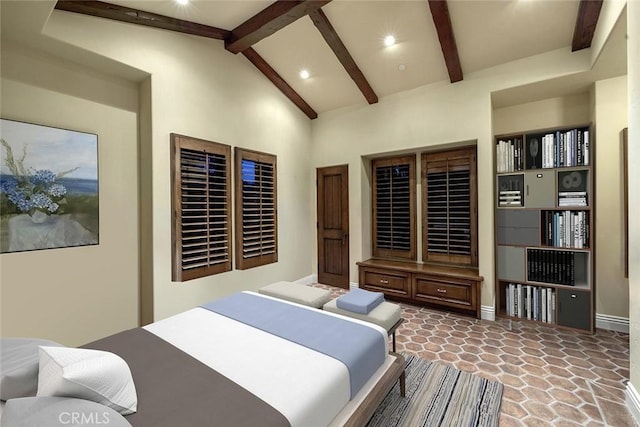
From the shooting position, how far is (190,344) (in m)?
1.68

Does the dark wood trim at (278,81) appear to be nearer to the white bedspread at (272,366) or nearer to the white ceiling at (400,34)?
the white ceiling at (400,34)

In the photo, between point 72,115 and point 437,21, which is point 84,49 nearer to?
point 72,115

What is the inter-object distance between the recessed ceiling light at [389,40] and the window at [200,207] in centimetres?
223

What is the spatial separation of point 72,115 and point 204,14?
1.61 metres

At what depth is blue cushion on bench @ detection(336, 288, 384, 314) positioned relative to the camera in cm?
224

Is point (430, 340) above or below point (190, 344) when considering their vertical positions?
below

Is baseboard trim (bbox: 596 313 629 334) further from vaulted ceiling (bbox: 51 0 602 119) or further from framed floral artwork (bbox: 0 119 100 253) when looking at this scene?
framed floral artwork (bbox: 0 119 100 253)

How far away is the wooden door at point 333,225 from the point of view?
4527 millimetres

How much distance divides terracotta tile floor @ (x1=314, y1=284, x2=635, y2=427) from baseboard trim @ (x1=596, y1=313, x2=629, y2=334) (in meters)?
0.08

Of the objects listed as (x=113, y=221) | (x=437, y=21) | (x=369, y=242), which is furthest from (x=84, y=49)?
(x=369, y=242)

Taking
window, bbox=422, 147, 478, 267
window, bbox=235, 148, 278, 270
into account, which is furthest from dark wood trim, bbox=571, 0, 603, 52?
window, bbox=235, 148, 278, 270

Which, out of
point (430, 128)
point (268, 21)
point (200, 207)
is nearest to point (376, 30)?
point (268, 21)

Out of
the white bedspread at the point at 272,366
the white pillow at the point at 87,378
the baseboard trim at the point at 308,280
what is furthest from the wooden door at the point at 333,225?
the white pillow at the point at 87,378

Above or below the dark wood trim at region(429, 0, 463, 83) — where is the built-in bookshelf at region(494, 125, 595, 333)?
below
